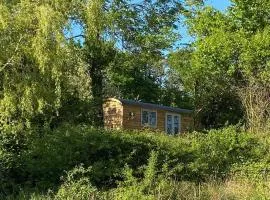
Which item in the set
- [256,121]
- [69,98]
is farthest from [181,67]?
[69,98]

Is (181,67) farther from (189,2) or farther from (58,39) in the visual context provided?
(58,39)

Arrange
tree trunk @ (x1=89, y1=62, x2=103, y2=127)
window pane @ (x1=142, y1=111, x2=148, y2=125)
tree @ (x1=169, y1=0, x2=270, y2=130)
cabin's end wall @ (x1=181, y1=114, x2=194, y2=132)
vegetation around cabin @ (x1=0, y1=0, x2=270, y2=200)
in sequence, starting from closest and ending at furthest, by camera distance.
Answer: vegetation around cabin @ (x1=0, y1=0, x2=270, y2=200)
tree trunk @ (x1=89, y1=62, x2=103, y2=127)
tree @ (x1=169, y1=0, x2=270, y2=130)
window pane @ (x1=142, y1=111, x2=148, y2=125)
cabin's end wall @ (x1=181, y1=114, x2=194, y2=132)

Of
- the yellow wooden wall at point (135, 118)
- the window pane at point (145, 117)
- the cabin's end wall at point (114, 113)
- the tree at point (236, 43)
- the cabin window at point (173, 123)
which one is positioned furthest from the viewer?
the cabin window at point (173, 123)

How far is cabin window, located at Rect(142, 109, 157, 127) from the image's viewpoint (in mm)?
36250

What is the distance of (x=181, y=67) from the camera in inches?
1655

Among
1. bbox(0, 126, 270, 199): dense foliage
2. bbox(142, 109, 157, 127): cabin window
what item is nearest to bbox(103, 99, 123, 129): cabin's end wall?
bbox(142, 109, 157, 127): cabin window

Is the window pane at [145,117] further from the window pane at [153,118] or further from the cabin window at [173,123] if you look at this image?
the cabin window at [173,123]

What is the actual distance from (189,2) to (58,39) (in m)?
24.9

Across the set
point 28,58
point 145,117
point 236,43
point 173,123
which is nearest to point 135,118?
point 145,117

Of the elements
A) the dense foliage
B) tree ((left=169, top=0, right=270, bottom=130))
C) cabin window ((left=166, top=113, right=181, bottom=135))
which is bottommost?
the dense foliage

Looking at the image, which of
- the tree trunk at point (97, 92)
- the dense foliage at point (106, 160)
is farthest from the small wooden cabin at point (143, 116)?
the dense foliage at point (106, 160)

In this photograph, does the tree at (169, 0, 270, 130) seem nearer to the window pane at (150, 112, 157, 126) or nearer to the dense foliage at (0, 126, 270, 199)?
the window pane at (150, 112, 157, 126)

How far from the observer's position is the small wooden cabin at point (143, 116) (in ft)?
113

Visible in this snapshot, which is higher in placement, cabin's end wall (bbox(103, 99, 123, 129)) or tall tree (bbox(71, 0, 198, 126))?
tall tree (bbox(71, 0, 198, 126))
